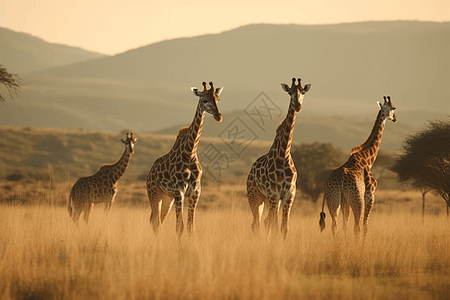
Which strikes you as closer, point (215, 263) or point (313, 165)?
point (215, 263)

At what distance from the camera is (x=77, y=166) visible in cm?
5316

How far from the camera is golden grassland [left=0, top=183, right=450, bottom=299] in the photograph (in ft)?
27.9

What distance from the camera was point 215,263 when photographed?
9.61 metres

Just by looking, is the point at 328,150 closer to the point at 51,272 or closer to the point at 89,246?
the point at 89,246

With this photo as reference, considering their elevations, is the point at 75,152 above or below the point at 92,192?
above

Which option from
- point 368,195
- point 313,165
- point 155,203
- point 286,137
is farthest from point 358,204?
point 313,165

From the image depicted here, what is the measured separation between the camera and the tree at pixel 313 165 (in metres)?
28.2

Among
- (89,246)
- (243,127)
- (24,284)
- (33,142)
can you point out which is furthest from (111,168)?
(243,127)

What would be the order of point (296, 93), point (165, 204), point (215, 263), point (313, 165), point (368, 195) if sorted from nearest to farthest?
point (215, 263) → point (296, 93) → point (368, 195) → point (165, 204) → point (313, 165)

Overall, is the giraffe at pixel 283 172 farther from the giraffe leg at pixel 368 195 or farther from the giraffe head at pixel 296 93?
the giraffe leg at pixel 368 195

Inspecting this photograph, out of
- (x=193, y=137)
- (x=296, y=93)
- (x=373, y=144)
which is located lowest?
(x=373, y=144)

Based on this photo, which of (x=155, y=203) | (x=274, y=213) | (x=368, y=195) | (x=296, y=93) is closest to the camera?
(x=296, y=93)

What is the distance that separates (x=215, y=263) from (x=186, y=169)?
115 inches

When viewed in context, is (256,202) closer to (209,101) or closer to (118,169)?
(209,101)
